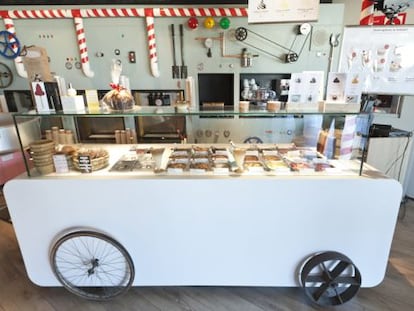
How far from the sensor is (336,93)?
155 cm

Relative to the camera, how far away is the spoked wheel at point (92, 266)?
1619 mm

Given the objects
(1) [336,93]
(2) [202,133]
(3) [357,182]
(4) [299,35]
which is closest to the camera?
(3) [357,182]

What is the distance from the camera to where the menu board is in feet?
7.02

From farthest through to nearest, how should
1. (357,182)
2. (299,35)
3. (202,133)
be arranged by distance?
(299,35) < (202,133) < (357,182)

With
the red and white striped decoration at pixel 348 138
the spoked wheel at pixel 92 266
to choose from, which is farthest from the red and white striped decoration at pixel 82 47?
the red and white striped decoration at pixel 348 138

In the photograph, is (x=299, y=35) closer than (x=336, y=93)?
No

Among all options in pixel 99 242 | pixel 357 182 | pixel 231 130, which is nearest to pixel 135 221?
pixel 99 242

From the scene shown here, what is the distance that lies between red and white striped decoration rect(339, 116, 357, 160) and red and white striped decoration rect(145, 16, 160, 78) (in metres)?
2.42

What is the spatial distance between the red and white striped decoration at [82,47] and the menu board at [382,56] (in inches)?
115

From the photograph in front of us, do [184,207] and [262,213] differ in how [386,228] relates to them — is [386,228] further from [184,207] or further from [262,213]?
[184,207]

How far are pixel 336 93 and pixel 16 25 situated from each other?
3741 millimetres

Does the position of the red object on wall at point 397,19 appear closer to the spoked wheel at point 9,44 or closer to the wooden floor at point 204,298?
the wooden floor at point 204,298

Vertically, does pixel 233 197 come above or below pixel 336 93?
below

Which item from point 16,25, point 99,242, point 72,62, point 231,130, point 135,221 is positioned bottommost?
point 99,242
